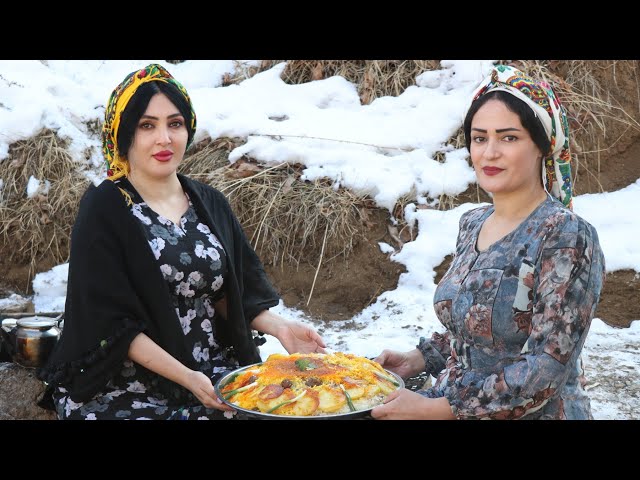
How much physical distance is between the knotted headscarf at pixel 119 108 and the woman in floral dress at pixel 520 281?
1.34m

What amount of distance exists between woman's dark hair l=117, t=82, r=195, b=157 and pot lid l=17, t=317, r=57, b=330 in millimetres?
982

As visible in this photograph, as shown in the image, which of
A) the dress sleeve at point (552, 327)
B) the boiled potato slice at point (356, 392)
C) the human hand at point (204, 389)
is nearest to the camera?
the dress sleeve at point (552, 327)

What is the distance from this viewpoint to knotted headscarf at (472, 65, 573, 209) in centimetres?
209

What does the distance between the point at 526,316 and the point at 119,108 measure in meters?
1.77

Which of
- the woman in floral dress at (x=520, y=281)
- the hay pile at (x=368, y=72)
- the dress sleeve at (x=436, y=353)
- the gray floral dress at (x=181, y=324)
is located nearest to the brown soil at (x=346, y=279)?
the hay pile at (x=368, y=72)

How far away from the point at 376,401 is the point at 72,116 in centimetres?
480

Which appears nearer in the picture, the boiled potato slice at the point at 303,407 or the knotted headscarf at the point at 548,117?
the knotted headscarf at the point at 548,117

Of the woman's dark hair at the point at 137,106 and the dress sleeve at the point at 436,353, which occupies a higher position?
the woman's dark hair at the point at 137,106

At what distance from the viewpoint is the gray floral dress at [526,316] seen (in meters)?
1.94

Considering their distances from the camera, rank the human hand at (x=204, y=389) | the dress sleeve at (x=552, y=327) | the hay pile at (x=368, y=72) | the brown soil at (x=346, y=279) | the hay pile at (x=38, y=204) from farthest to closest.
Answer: the hay pile at (x=368, y=72), the hay pile at (x=38, y=204), the brown soil at (x=346, y=279), the human hand at (x=204, y=389), the dress sleeve at (x=552, y=327)

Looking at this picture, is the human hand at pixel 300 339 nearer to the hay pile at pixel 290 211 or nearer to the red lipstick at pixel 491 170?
the red lipstick at pixel 491 170

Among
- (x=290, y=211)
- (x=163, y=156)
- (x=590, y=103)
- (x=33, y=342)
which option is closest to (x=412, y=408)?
(x=163, y=156)

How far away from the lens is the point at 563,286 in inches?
76.2

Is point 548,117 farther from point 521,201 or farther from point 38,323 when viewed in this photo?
point 38,323
